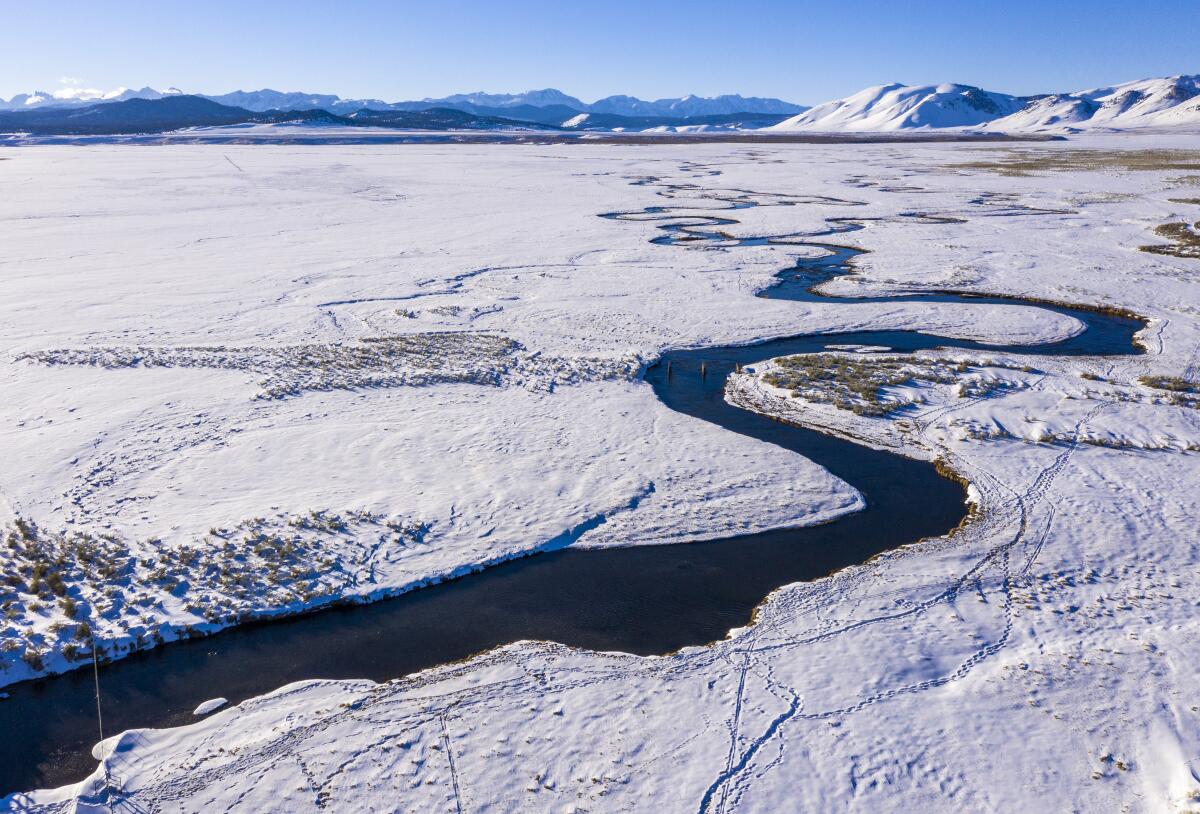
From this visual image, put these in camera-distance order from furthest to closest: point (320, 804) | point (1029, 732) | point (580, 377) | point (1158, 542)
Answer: point (580, 377), point (1158, 542), point (1029, 732), point (320, 804)

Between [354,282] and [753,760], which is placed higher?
[354,282]

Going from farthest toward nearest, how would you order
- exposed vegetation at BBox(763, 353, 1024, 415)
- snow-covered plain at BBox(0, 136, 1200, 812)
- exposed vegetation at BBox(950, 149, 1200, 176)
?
exposed vegetation at BBox(950, 149, 1200, 176), exposed vegetation at BBox(763, 353, 1024, 415), snow-covered plain at BBox(0, 136, 1200, 812)

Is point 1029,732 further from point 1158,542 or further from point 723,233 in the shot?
point 723,233

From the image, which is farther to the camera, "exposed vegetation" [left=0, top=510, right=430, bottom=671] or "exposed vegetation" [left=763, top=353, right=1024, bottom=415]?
"exposed vegetation" [left=763, top=353, right=1024, bottom=415]

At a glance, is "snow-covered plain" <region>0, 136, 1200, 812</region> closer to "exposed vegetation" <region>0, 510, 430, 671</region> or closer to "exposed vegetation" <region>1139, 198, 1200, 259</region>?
"exposed vegetation" <region>0, 510, 430, 671</region>

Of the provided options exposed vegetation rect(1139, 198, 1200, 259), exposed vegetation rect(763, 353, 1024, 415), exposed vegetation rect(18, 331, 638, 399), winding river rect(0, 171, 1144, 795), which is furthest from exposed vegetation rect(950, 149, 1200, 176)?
winding river rect(0, 171, 1144, 795)

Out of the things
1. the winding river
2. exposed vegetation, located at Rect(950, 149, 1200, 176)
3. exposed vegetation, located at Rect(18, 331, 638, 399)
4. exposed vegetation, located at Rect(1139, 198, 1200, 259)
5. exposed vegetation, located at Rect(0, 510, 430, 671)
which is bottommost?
the winding river

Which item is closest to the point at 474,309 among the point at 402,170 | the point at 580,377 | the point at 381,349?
the point at 381,349
